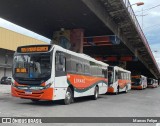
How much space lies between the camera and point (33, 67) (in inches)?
541

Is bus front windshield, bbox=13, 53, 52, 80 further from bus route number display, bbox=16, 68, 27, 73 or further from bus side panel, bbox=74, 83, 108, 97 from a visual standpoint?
bus side panel, bbox=74, 83, 108, 97

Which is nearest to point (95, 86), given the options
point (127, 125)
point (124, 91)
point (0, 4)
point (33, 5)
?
point (33, 5)

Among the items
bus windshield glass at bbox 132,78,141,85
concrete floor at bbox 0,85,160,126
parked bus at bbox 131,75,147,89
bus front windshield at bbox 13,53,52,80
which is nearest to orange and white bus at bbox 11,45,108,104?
bus front windshield at bbox 13,53,52,80

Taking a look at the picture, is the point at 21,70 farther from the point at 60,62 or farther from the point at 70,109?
the point at 70,109

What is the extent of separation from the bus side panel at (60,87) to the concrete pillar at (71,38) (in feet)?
40.7

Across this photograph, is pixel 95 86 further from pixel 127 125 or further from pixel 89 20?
pixel 127 125

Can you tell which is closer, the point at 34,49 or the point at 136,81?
the point at 34,49

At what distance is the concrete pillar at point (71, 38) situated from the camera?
26891mm

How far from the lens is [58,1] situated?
17.9 metres

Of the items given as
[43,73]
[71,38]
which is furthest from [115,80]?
[43,73]

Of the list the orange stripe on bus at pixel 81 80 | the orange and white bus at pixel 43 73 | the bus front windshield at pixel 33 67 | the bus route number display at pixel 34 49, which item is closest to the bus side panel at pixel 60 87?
the orange and white bus at pixel 43 73

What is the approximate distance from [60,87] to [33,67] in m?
1.65

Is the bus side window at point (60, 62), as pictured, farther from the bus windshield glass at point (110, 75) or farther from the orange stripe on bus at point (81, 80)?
the bus windshield glass at point (110, 75)

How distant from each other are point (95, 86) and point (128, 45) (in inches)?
602
